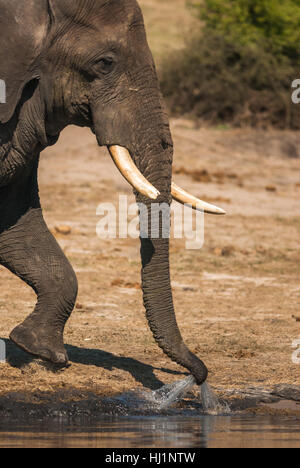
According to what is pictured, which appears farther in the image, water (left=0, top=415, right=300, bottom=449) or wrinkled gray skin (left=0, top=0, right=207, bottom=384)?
wrinkled gray skin (left=0, top=0, right=207, bottom=384)

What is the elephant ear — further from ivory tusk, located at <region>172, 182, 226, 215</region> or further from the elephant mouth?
ivory tusk, located at <region>172, 182, 226, 215</region>

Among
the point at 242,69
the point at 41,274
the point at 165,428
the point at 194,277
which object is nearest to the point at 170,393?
the point at 165,428

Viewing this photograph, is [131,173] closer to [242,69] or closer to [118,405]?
[118,405]

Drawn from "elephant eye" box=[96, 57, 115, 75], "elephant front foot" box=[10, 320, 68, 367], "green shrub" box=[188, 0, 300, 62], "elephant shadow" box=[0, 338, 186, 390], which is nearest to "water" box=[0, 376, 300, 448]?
"elephant shadow" box=[0, 338, 186, 390]

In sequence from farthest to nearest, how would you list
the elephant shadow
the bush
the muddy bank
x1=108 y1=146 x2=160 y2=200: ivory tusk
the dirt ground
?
the bush < the dirt ground < the elephant shadow < the muddy bank < x1=108 y1=146 x2=160 y2=200: ivory tusk

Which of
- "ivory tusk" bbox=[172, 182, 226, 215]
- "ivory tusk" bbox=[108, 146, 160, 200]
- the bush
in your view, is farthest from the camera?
the bush

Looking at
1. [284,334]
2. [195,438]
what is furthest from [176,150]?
[195,438]

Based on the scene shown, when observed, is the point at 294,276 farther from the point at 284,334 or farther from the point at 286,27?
the point at 286,27

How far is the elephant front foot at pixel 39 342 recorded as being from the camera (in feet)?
22.6

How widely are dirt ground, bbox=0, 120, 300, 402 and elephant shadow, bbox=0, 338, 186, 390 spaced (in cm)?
1

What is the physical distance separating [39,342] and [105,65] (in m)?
1.78

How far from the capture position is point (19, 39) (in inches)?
244

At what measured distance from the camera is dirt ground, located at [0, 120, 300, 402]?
7.41 metres

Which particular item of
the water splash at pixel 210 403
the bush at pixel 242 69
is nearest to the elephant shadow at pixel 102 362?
the water splash at pixel 210 403
